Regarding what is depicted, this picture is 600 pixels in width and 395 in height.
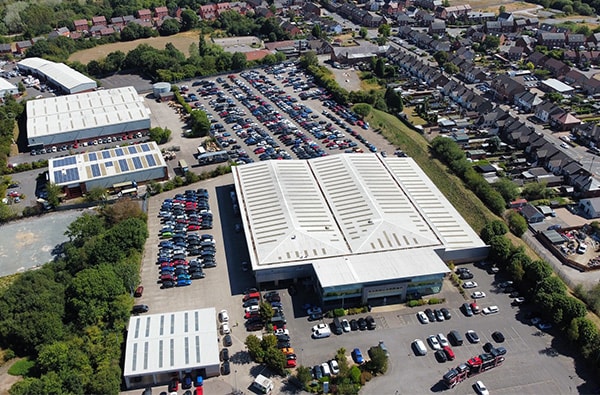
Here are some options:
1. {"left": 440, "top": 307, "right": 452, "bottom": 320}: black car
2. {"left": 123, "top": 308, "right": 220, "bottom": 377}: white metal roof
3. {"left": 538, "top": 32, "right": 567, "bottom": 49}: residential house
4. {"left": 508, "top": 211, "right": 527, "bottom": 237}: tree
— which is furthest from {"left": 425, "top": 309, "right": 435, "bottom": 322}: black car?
{"left": 538, "top": 32, "right": 567, "bottom": 49}: residential house

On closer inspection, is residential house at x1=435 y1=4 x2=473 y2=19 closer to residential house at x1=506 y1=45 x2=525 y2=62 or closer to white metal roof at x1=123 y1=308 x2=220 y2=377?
residential house at x1=506 y1=45 x2=525 y2=62

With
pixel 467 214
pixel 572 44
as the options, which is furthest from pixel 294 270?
pixel 572 44

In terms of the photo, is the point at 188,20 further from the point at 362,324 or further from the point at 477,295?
the point at 477,295

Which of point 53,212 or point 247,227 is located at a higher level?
point 247,227

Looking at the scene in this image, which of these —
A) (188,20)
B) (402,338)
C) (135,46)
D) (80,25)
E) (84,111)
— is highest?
(402,338)

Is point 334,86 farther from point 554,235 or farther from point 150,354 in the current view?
point 150,354

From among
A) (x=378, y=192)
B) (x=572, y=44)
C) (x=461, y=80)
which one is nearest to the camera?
(x=378, y=192)

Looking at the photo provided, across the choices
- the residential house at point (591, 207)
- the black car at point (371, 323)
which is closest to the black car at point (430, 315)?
the black car at point (371, 323)

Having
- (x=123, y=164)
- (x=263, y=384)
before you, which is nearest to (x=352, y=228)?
(x=263, y=384)
